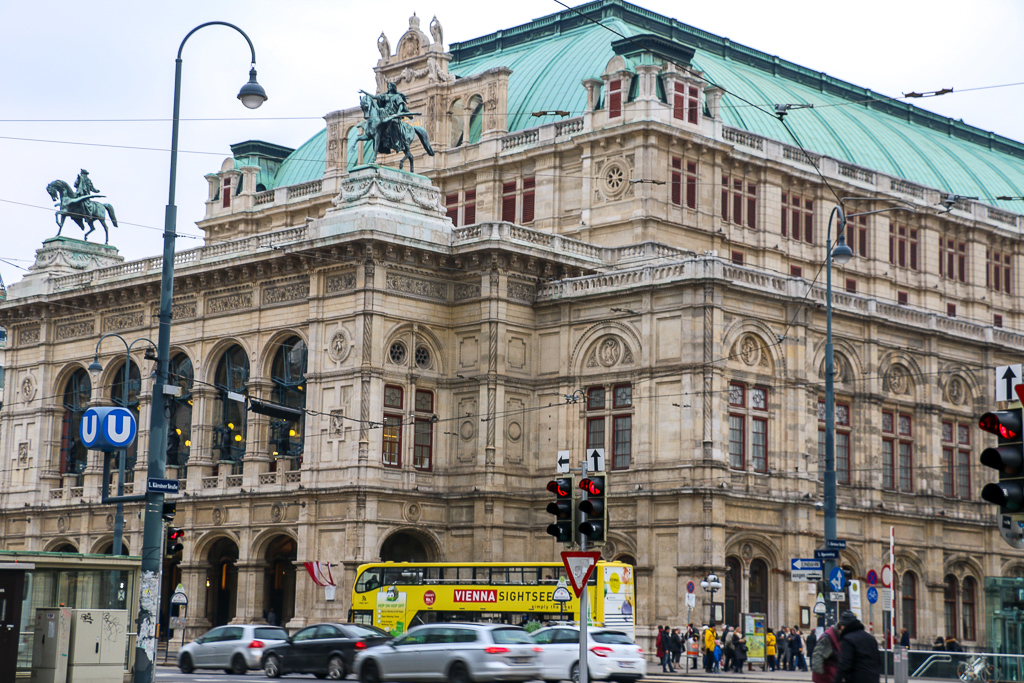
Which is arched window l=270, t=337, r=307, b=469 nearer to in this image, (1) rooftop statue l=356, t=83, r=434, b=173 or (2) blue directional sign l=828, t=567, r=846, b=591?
(1) rooftop statue l=356, t=83, r=434, b=173

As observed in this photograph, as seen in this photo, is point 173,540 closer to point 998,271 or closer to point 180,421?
point 180,421

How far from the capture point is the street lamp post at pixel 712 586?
53.5m

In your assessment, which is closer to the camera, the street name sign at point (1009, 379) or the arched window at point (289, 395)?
the street name sign at point (1009, 379)

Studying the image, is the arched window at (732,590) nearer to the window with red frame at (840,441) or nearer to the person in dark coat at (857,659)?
the window with red frame at (840,441)

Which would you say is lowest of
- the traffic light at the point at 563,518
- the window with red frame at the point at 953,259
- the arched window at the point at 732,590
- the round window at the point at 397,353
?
the arched window at the point at 732,590

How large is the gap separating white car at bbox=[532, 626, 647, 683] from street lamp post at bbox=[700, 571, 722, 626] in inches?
A: 583

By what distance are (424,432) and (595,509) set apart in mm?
35533

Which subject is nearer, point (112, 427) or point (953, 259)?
point (112, 427)

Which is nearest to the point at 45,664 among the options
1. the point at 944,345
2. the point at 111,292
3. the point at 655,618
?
the point at 655,618

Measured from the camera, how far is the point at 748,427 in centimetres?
5844

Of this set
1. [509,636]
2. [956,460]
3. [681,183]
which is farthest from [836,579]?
[956,460]

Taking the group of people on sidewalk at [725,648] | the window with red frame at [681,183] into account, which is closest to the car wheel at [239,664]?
the group of people on sidewalk at [725,648]

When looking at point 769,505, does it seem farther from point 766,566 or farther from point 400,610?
point 400,610

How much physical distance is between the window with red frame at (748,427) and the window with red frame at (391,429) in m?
12.8
